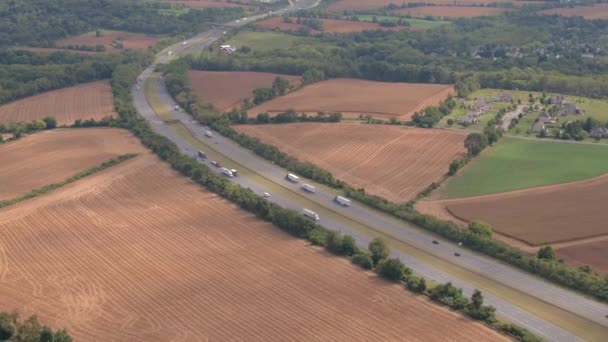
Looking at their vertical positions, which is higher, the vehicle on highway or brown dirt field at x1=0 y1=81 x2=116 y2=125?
the vehicle on highway

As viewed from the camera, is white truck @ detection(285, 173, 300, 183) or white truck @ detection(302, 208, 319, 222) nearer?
white truck @ detection(302, 208, 319, 222)

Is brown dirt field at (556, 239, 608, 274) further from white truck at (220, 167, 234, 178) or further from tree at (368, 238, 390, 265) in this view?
white truck at (220, 167, 234, 178)

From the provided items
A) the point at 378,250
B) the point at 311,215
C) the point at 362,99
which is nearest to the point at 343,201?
the point at 311,215

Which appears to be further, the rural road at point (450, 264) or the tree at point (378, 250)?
the tree at point (378, 250)

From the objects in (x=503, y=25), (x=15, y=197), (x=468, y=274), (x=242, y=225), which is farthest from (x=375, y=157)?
(x=503, y=25)

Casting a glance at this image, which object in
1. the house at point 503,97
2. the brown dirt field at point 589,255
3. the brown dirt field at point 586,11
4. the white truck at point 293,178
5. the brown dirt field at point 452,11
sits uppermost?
the brown dirt field at point 586,11

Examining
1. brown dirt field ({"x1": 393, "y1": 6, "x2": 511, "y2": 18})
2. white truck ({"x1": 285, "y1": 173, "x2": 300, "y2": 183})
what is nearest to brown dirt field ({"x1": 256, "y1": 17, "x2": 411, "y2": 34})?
brown dirt field ({"x1": 393, "y1": 6, "x2": 511, "y2": 18})

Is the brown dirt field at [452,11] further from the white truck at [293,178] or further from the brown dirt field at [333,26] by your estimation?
the white truck at [293,178]

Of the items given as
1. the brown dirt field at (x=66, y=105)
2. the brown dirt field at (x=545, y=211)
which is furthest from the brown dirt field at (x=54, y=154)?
the brown dirt field at (x=545, y=211)
